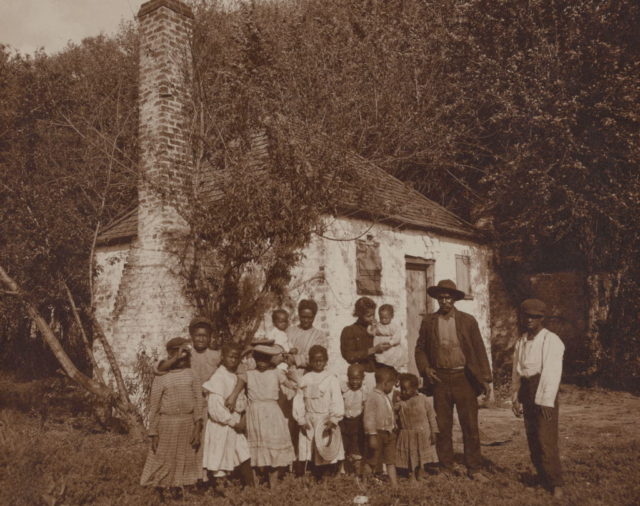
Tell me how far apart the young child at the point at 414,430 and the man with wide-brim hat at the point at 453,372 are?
122 millimetres

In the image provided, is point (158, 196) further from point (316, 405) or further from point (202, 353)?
point (316, 405)

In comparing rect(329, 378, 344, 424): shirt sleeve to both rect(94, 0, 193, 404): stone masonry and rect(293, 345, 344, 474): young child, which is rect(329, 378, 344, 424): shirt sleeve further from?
rect(94, 0, 193, 404): stone masonry

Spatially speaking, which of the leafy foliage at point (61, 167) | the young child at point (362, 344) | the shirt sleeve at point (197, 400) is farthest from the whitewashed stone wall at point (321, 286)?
the shirt sleeve at point (197, 400)

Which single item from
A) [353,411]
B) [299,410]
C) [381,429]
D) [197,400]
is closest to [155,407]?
[197,400]

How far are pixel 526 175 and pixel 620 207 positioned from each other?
213cm

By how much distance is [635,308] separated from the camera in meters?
13.5

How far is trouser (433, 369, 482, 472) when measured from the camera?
21.2ft

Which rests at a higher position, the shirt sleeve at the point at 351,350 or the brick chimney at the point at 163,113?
the brick chimney at the point at 163,113

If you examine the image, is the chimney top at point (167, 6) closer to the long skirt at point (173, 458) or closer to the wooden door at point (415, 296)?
the wooden door at point (415, 296)

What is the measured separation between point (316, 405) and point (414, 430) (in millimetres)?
1099

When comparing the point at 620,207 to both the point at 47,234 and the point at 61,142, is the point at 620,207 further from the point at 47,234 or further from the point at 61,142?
the point at 61,142

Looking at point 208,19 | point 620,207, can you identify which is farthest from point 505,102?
point 208,19

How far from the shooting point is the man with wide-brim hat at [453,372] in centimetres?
652

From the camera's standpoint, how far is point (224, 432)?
586 centimetres
